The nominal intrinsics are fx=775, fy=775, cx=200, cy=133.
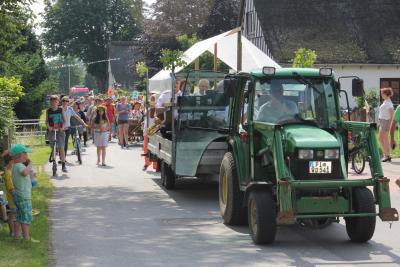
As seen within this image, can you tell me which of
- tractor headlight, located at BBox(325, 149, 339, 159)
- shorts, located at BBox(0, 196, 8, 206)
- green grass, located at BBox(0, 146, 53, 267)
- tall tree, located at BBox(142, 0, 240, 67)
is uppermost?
tall tree, located at BBox(142, 0, 240, 67)

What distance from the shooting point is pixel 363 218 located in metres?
9.13

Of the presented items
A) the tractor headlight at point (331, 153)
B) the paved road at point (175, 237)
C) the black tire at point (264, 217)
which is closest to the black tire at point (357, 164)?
the paved road at point (175, 237)

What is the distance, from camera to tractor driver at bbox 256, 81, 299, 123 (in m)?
10.1

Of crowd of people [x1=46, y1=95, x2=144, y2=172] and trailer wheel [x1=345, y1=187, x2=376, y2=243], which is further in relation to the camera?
crowd of people [x1=46, y1=95, x2=144, y2=172]

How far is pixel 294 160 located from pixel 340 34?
38.1 meters

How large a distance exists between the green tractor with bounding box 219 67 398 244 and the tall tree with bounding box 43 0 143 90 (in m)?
81.4

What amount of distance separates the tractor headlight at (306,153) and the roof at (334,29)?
35.3m

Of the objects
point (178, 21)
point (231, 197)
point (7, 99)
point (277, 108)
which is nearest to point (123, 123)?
point (7, 99)

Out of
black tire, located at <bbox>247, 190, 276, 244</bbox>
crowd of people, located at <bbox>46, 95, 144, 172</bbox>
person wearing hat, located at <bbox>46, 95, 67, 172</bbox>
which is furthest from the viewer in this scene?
crowd of people, located at <bbox>46, 95, 144, 172</bbox>

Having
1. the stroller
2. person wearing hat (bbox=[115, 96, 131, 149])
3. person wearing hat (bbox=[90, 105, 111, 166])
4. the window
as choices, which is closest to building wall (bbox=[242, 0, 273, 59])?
the window

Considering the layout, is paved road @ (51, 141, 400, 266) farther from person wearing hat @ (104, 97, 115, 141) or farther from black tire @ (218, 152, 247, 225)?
person wearing hat @ (104, 97, 115, 141)

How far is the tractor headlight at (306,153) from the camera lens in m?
9.12

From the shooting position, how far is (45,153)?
79.4ft

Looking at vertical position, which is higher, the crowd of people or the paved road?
the crowd of people
